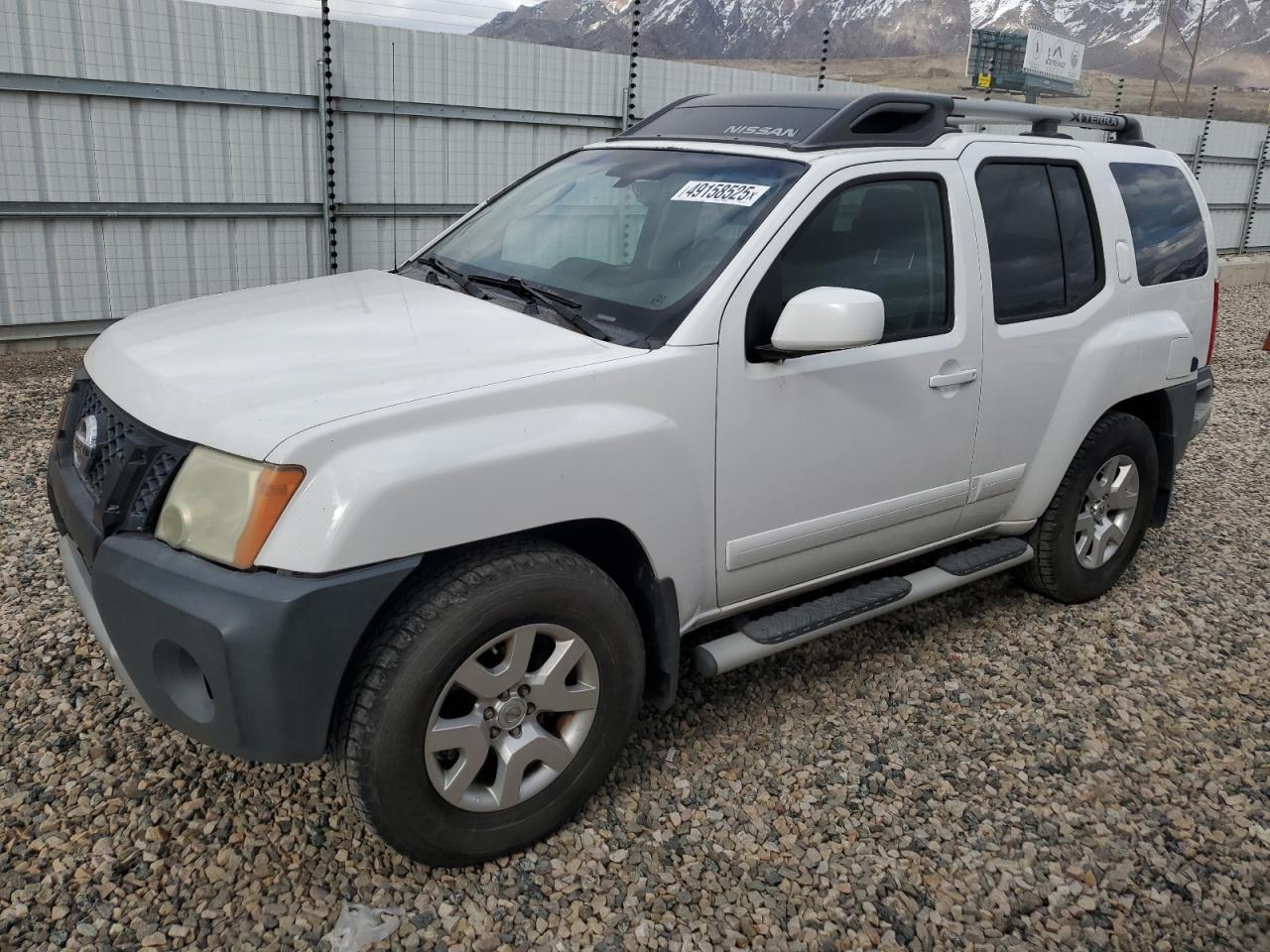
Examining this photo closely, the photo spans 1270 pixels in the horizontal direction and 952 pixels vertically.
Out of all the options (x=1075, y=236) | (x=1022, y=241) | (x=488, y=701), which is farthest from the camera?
(x=1075, y=236)

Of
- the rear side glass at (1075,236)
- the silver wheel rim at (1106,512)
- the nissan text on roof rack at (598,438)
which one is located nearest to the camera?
the nissan text on roof rack at (598,438)

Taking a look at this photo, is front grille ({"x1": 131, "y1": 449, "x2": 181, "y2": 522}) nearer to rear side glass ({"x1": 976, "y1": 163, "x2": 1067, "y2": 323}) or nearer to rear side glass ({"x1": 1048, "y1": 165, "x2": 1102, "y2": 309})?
rear side glass ({"x1": 976, "y1": 163, "x2": 1067, "y2": 323})

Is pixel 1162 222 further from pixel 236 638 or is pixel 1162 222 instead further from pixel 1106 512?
pixel 236 638

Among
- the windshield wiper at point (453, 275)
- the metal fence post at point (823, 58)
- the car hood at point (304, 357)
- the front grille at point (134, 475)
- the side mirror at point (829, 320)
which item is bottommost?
the front grille at point (134, 475)

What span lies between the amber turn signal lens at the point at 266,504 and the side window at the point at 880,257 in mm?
1305

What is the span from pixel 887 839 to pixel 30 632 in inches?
119

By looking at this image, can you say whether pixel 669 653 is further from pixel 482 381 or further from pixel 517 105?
pixel 517 105

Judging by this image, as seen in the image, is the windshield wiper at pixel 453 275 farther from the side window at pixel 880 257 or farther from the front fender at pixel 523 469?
the side window at pixel 880 257

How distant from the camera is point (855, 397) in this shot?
3.16 m

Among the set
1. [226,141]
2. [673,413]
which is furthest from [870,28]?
[673,413]

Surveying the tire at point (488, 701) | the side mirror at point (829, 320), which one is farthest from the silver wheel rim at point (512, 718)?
the side mirror at point (829, 320)

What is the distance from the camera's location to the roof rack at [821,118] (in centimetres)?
333

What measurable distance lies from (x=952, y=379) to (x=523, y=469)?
5.44 ft

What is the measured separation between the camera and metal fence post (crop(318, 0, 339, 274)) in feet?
27.2
